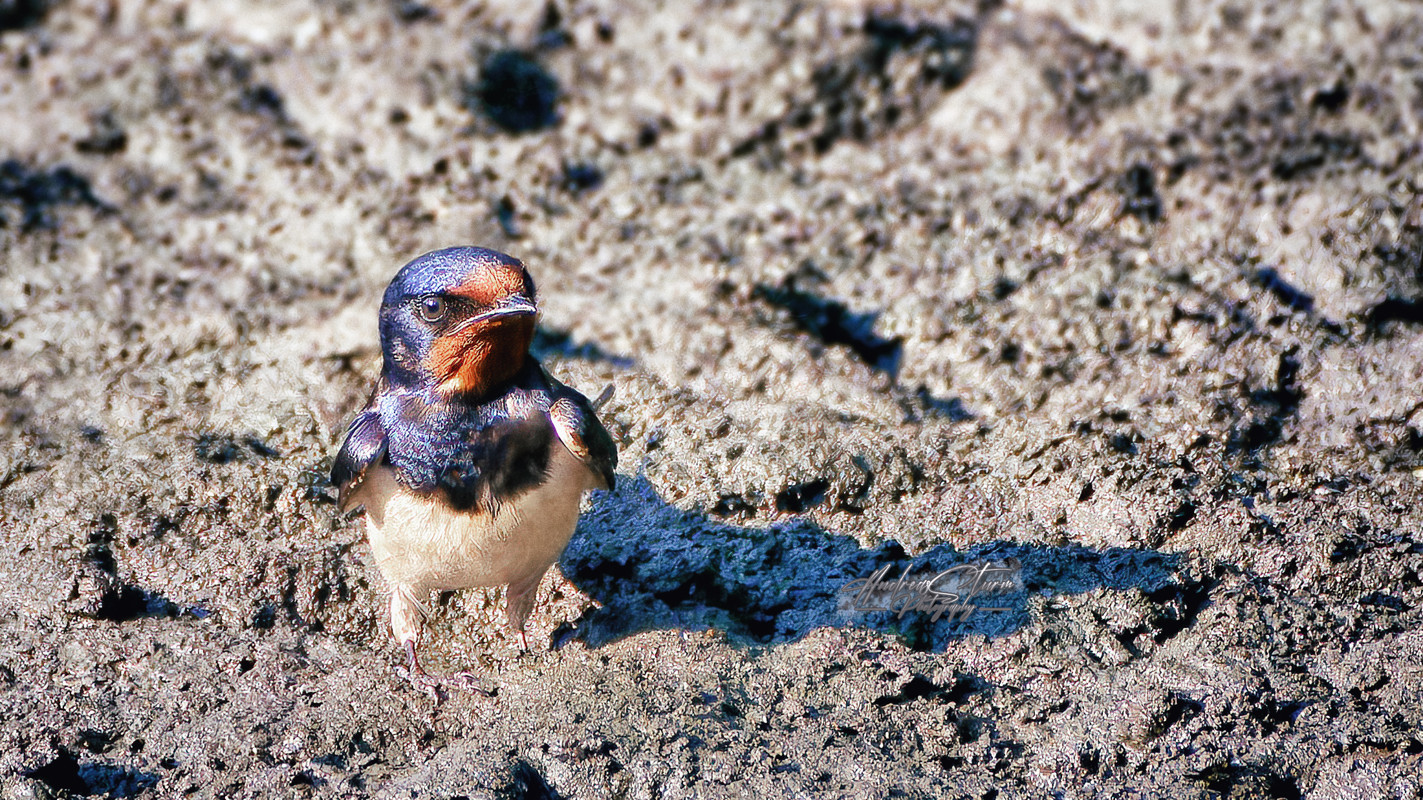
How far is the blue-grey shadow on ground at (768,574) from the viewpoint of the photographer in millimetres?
3449

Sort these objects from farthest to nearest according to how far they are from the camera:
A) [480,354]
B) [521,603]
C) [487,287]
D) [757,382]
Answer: [757,382]
[521,603]
[480,354]
[487,287]

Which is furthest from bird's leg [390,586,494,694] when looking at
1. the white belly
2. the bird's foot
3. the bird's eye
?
the bird's eye

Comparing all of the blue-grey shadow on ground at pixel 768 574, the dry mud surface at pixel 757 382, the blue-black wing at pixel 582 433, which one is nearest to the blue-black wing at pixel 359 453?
the blue-black wing at pixel 582 433

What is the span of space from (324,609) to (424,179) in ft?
7.56

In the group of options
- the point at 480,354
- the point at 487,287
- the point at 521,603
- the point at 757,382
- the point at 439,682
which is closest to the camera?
the point at 487,287

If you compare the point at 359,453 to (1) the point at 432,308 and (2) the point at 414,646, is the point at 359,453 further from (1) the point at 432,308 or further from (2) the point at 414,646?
(2) the point at 414,646

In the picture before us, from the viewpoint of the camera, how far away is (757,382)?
435 cm

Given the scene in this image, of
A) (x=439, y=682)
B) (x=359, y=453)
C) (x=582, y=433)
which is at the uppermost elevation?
(x=582, y=433)

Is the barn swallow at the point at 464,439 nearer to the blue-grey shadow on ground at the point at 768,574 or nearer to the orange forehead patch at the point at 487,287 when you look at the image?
the orange forehead patch at the point at 487,287

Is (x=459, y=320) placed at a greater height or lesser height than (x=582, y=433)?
greater

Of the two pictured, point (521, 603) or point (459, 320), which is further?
point (521, 603)

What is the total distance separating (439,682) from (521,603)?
1.17 ft

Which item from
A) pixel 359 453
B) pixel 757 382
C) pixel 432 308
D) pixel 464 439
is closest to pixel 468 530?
pixel 464 439

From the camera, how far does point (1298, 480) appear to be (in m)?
3.81
